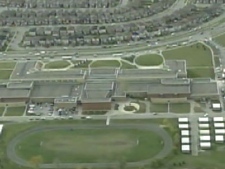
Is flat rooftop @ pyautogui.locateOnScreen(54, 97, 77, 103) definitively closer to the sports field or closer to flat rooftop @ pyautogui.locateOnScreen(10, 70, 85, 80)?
flat rooftop @ pyautogui.locateOnScreen(10, 70, 85, 80)

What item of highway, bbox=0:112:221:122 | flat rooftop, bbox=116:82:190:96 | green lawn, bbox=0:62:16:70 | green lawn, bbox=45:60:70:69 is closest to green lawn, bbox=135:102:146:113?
highway, bbox=0:112:221:122

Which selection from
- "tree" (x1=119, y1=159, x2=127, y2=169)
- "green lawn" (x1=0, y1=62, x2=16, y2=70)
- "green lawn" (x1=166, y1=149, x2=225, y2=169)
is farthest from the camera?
"green lawn" (x1=0, y1=62, x2=16, y2=70)

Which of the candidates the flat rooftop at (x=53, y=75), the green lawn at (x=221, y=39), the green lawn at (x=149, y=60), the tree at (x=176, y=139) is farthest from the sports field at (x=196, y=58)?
the tree at (x=176, y=139)

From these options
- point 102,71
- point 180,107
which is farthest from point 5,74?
point 180,107

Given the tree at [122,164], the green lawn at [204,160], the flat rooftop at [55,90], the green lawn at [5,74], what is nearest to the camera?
the green lawn at [204,160]

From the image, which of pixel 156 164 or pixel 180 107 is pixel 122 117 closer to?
pixel 180 107

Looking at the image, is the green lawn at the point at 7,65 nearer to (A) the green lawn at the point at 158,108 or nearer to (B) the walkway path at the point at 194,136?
(A) the green lawn at the point at 158,108
